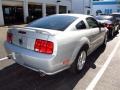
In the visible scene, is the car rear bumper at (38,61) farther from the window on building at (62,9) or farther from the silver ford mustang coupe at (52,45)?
the window on building at (62,9)

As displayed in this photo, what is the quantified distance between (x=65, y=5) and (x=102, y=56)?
87.5 feet

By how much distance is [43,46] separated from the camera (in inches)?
147

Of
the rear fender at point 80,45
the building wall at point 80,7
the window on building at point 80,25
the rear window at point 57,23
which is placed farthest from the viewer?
the building wall at point 80,7

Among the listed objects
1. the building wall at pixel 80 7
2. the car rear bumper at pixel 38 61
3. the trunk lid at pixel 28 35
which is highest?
the building wall at pixel 80 7

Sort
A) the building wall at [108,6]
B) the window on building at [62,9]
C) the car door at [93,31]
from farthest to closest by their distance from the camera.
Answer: the building wall at [108,6] < the window on building at [62,9] < the car door at [93,31]

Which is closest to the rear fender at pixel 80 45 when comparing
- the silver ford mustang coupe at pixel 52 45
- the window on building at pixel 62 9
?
the silver ford mustang coupe at pixel 52 45

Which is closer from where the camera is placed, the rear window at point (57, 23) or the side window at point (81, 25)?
the rear window at point (57, 23)

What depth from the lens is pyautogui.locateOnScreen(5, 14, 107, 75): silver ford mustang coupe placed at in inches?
145

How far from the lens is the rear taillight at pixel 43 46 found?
367 cm

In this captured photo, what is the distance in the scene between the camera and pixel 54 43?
3658 mm

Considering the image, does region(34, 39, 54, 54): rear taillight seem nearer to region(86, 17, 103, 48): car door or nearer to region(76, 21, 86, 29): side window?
region(76, 21, 86, 29): side window

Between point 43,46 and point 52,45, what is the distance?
0.68ft

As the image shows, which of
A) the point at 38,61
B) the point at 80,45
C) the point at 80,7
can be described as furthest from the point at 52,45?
the point at 80,7

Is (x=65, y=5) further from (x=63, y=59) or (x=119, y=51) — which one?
(x=63, y=59)
